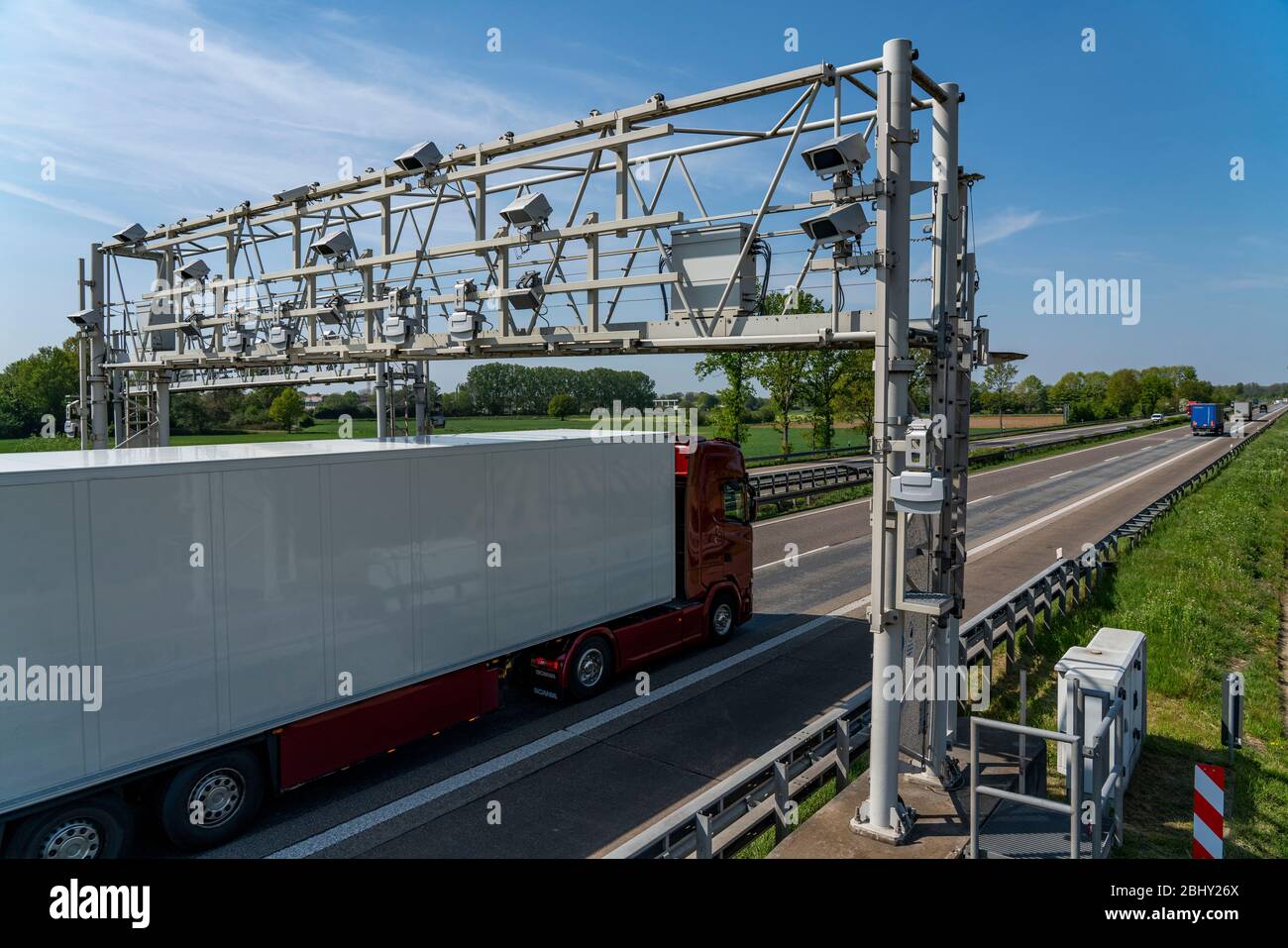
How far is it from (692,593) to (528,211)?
Result: 6308 mm

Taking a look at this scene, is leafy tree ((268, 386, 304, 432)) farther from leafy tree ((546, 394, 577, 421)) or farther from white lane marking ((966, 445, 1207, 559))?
white lane marking ((966, 445, 1207, 559))

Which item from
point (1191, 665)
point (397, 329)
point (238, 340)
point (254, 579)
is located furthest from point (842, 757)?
point (238, 340)

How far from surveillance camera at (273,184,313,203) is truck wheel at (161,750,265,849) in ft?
33.5

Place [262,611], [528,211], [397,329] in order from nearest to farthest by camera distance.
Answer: [262,611] → [528,211] → [397,329]

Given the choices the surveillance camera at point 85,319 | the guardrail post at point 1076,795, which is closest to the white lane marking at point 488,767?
the guardrail post at point 1076,795

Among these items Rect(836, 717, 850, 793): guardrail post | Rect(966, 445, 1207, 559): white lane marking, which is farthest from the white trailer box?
Rect(966, 445, 1207, 559): white lane marking

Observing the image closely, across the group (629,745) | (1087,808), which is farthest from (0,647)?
(1087,808)

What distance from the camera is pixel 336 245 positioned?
13.5 metres

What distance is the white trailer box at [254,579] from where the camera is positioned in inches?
239

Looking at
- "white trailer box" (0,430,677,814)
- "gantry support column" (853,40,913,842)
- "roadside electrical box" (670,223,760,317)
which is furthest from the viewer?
"roadside electrical box" (670,223,760,317)

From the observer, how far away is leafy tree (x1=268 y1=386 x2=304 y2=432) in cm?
5419

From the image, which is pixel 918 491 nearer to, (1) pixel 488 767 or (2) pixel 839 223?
(2) pixel 839 223

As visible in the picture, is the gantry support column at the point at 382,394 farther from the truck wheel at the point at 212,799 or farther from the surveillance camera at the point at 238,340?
the truck wheel at the point at 212,799

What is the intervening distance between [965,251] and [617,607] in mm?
6562
